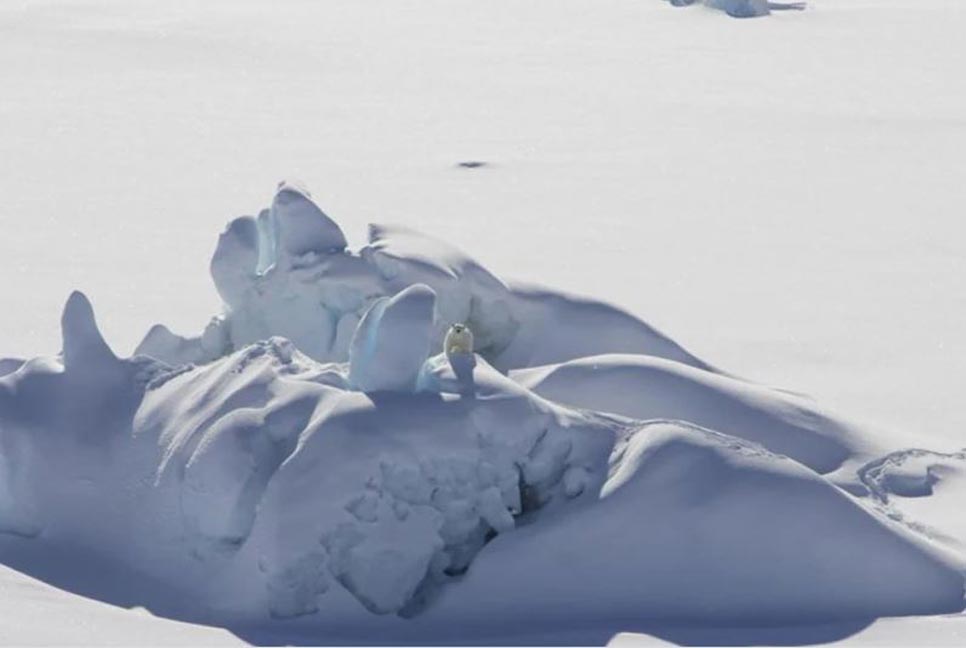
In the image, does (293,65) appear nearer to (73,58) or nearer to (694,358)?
(73,58)

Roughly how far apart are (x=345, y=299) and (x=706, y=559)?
240 centimetres

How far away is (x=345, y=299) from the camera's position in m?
7.55

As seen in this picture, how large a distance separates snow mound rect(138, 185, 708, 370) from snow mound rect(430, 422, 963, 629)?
189cm

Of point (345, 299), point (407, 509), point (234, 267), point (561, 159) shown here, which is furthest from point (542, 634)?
point (561, 159)

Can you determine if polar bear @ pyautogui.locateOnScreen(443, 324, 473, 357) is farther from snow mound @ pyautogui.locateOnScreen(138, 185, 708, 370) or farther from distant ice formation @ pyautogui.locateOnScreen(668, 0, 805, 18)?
distant ice formation @ pyautogui.locateOnScreen(668, 0, 805, 18)

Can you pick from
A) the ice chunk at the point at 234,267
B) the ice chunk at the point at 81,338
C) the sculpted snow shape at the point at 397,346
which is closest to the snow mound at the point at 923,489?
the sculpted snow shape at the point at 397,346

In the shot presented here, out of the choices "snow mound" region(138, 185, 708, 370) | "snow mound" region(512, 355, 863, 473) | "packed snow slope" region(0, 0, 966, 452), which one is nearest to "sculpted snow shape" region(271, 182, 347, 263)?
"snow mound" region(138, 185, 708, 370)

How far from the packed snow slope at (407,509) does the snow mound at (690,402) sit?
Result: 563mm

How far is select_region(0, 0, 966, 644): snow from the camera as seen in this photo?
562 centimetres

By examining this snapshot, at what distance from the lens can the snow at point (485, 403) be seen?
562 centimetres

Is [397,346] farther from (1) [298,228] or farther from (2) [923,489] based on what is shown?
(2) [923,489]

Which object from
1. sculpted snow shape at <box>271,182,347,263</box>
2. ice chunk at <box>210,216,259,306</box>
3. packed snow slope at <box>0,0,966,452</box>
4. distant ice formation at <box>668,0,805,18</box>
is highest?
sculpted snow shape at <box>271,182,347,263</box>

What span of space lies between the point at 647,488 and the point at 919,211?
827 cm

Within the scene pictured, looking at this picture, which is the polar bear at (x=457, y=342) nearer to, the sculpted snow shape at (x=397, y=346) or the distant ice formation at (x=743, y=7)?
the sculpted snow shape at (x=397, y=346)
